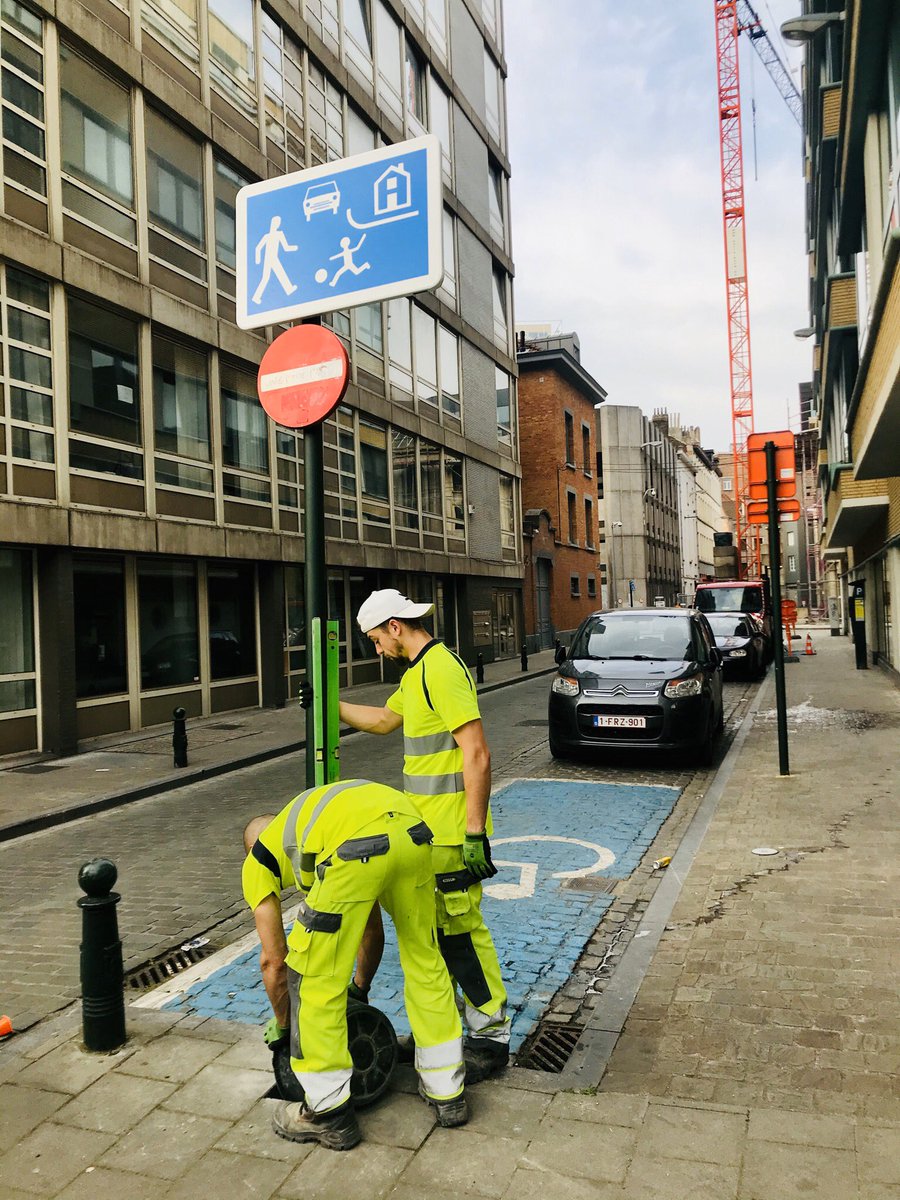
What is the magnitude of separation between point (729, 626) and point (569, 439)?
19.7 metres

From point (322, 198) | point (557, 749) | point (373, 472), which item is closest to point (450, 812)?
point (322, 198)

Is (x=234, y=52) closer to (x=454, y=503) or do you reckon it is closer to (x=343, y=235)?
(x=454, y=503)

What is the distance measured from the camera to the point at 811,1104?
3.14 m

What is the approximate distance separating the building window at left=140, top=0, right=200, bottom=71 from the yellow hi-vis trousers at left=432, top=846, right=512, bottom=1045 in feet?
49.3

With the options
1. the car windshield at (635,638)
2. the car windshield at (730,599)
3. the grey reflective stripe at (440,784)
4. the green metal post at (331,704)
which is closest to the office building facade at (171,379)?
the car windshield at (635,638)

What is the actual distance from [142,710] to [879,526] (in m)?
15.8

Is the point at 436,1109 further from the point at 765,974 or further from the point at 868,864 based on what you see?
the point at 868,864

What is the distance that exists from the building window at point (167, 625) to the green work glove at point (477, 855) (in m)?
11.6

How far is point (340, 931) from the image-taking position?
9.55 feet

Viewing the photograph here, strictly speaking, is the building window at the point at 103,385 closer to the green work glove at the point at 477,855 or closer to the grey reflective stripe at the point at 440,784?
the grey reflective stripe at the point at 440,784

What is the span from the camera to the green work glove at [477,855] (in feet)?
11.2

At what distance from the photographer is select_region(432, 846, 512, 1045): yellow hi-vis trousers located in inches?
136

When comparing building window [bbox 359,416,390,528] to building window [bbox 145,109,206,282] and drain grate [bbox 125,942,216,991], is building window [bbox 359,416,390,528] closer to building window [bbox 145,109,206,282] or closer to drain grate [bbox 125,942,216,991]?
building window [bbox 145,109,206,282]

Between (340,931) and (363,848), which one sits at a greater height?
(363,848)
